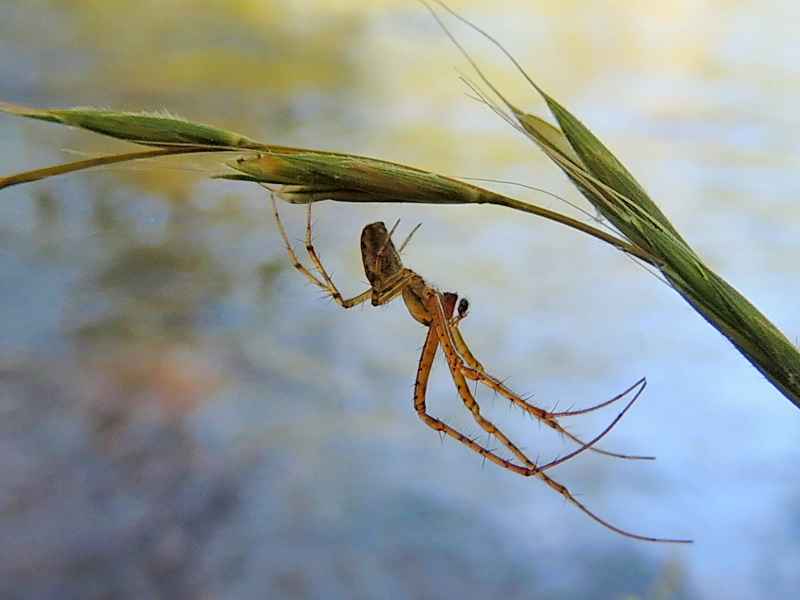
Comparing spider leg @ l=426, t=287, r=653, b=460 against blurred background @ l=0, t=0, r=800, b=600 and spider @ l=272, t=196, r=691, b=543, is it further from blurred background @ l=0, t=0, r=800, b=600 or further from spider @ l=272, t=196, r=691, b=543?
blurred background @ l=0, t=0, r=800, b=600

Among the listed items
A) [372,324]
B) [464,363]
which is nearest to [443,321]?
[464,363]

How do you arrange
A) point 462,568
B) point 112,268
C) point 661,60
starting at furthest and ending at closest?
point 661,60, point 112,268, point 462,568

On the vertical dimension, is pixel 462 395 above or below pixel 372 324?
below

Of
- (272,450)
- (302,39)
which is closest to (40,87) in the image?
(302,39)

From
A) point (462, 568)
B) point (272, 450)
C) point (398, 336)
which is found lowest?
point (462, 568)

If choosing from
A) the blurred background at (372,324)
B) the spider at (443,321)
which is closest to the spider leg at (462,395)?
the spider at (443,321)

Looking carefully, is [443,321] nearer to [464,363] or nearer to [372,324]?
[464,363]

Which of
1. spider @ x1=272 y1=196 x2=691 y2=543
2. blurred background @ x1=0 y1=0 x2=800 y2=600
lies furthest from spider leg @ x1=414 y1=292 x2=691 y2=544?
blurred background @ x1=0 y1=0 x2=800 y2=600

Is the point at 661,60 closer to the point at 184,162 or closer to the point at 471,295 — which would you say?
the point at 471,295
